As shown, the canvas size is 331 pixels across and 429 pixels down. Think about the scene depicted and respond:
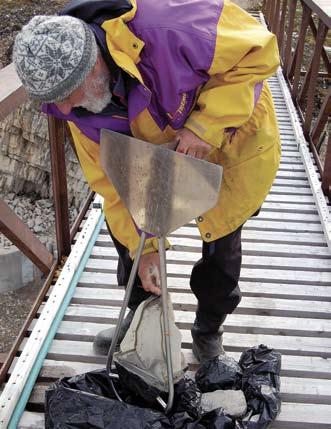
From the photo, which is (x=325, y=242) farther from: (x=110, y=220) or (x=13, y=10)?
(x=13, y=10)

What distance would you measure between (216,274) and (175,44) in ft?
3.54

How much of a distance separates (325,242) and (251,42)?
2.52 metres

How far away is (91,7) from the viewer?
1.66 metres

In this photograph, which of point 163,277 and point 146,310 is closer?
point 163,277

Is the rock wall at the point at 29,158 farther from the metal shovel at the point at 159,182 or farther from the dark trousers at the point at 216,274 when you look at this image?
the metal shovel at the point at 159,182

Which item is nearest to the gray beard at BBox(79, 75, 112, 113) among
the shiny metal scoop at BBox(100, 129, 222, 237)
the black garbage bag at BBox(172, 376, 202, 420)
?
the shiny metal scoop at BBox(100, 129, 222, 237)

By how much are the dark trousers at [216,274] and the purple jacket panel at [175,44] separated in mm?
778

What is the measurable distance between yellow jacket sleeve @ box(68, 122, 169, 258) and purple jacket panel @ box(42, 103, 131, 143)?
153mm

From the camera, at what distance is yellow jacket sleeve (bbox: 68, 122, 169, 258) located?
2109mm

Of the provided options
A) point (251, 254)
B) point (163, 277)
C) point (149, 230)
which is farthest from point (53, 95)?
point (251, 254)

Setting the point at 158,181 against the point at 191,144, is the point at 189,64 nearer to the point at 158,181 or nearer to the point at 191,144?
the point at 191,144

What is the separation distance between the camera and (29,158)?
61.2ft

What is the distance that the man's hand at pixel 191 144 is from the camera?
1.73 metres

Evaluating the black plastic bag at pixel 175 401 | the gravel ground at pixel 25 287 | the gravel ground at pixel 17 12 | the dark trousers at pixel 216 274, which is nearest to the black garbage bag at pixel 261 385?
the black plastic bag at pixel 175 401
